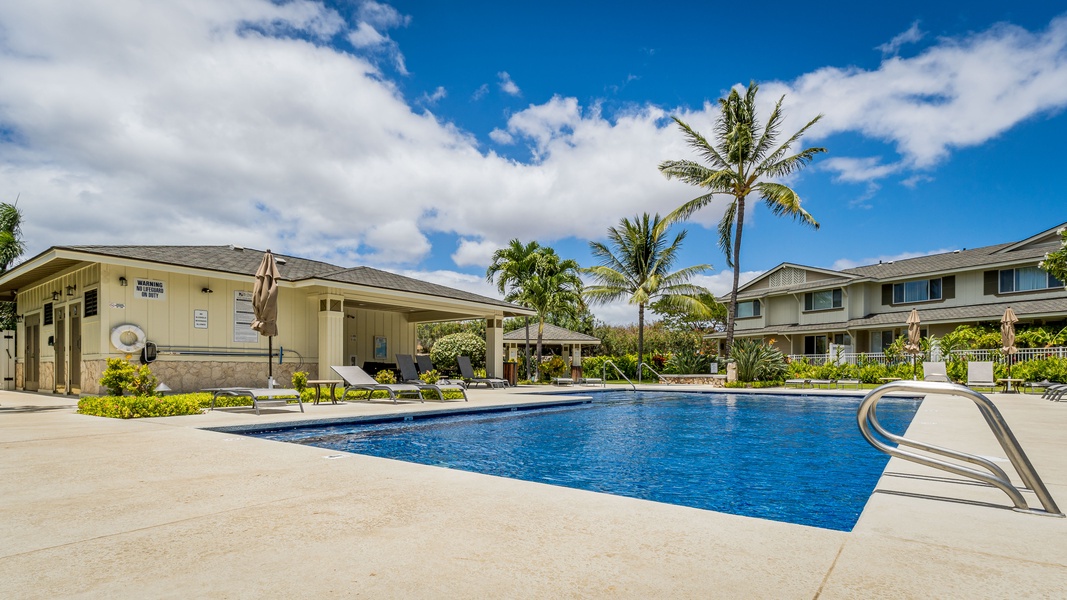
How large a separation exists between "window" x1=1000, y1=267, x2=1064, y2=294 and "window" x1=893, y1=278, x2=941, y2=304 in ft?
8.37

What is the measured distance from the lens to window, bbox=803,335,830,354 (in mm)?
30562

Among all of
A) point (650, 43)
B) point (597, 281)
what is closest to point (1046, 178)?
point (597, 281)

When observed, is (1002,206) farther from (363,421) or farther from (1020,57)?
(363,421)

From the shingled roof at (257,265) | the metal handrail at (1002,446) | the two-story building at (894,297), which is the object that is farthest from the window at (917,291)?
the metal handrail at (1002,446)

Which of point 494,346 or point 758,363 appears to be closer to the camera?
point 494,346

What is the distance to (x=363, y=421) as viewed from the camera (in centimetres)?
954

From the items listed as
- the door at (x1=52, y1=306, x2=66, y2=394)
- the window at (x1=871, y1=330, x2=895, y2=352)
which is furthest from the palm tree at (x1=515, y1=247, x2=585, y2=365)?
the door at (x1=52, y1=306, x2=66, y2=394)

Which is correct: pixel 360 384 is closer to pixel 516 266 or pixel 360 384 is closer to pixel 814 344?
pixel 516 266

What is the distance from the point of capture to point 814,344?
102 ft

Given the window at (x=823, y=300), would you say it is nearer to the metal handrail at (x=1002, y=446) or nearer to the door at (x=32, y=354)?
the metal handrail at (x=1002, y=446)

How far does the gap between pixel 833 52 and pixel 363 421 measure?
1859cm

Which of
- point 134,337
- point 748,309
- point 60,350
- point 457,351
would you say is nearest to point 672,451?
point 134,337

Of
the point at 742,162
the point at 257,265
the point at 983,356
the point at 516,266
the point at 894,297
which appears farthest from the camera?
the point at 894,297

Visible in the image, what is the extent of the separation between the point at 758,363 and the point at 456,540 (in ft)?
72.0
